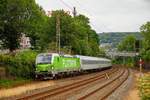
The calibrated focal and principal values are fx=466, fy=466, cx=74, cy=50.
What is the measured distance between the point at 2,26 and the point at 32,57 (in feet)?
25.3

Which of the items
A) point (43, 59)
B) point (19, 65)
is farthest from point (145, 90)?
point (43, 59)

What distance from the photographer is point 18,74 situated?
155ft

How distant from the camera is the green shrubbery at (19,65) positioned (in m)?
46.0

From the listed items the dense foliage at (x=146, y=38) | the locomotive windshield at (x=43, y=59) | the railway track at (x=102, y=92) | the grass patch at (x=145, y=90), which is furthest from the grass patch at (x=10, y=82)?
the dense foliage at (x=146, y=38)

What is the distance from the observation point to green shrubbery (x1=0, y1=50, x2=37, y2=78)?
1810 inches

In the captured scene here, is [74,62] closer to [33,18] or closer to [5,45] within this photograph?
[5,45]

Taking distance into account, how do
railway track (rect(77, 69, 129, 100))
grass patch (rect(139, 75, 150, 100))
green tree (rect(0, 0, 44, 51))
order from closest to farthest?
grass patch (rect(139, 75, 150, 100)), railway track (rect(77, 69, 129, 100)), green tree (rect(0, 0, 44, 51))

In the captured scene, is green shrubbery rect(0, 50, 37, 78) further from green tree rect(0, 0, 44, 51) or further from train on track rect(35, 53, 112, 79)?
green tree rect(0, 0, 44, 51)

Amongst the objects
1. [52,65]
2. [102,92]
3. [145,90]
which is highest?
[52,65]

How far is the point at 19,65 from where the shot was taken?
4725 cm

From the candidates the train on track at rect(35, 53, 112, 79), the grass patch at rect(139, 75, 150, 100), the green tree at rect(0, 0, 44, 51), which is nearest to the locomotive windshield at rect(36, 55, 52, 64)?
the train on track at rect(35, 53, 112, 79)

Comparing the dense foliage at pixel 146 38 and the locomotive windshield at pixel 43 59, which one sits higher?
the dense foliage at pixel 146 38

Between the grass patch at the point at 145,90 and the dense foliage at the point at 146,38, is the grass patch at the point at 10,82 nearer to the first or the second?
the grass patch at the point at 145,90

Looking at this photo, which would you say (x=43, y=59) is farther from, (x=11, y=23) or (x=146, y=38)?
(x=146, y=38)
